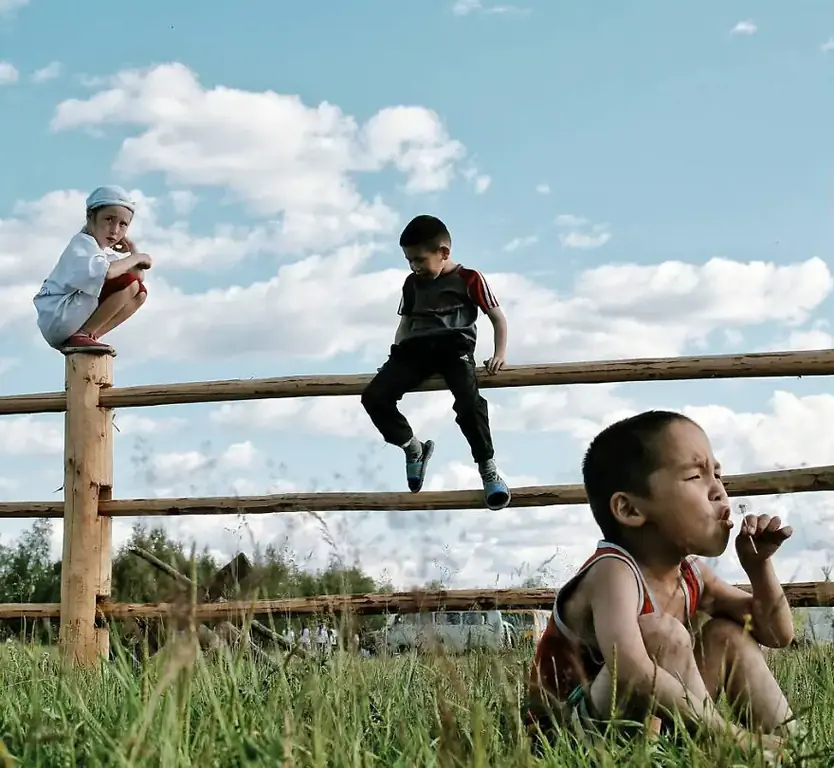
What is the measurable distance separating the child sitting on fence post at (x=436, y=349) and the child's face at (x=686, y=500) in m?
2.79

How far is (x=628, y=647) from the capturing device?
205 cm

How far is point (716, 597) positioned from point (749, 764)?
0.75 meters

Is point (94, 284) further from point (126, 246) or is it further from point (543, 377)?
point (543, 377)

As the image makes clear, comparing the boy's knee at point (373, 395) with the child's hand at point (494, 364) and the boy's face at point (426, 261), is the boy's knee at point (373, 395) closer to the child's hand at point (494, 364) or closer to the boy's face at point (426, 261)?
the child's hand at point (494, 364)

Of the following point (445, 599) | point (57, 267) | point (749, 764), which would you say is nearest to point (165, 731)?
point (749, 764)

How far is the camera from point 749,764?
1.69 m

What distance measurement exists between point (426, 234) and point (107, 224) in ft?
5.05

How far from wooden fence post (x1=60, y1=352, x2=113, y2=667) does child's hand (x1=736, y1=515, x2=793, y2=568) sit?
3.74 meters

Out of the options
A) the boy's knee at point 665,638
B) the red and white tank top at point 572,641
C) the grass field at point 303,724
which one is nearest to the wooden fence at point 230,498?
the grass field at point 303,724

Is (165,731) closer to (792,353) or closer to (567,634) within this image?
(567,634)

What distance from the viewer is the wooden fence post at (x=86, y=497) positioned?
5398mm

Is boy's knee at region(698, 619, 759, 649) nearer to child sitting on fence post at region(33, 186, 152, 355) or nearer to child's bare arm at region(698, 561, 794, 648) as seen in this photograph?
child's bare arm at region(698, 561, 794, 648)

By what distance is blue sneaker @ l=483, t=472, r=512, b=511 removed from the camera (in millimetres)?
5027

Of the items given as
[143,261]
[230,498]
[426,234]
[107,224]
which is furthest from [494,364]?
[107,224]
